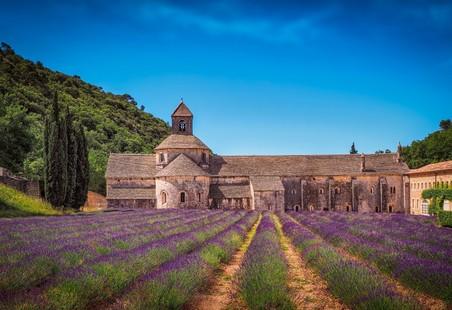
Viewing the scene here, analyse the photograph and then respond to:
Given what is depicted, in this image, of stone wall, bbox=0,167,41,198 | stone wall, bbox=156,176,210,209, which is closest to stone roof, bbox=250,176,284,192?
stone wall, bbox=156,176,210,209

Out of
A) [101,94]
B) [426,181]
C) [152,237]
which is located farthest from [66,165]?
[101,94]

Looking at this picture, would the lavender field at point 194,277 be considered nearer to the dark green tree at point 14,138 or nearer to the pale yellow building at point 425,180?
the pale yellow building at point 425,180

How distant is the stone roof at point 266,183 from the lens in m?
51.5

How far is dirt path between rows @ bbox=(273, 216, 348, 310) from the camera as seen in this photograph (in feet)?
29.3

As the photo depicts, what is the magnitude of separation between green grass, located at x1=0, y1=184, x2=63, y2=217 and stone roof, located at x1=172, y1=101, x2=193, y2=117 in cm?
2523

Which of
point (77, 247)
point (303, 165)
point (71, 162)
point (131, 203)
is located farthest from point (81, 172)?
point (77, 247)

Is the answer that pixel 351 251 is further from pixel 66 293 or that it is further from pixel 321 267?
pixel 66 293

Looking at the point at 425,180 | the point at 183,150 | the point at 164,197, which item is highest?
the point at 183,150

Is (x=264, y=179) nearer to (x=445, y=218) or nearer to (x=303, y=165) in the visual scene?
(x=303, y=165)

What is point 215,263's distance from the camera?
504 inches

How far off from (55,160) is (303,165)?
30274 mm

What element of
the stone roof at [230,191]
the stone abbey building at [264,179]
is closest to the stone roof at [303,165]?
the stone abbey building at [264,179]

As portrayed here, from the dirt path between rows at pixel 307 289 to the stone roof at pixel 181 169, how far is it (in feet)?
115

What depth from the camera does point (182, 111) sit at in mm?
58469
